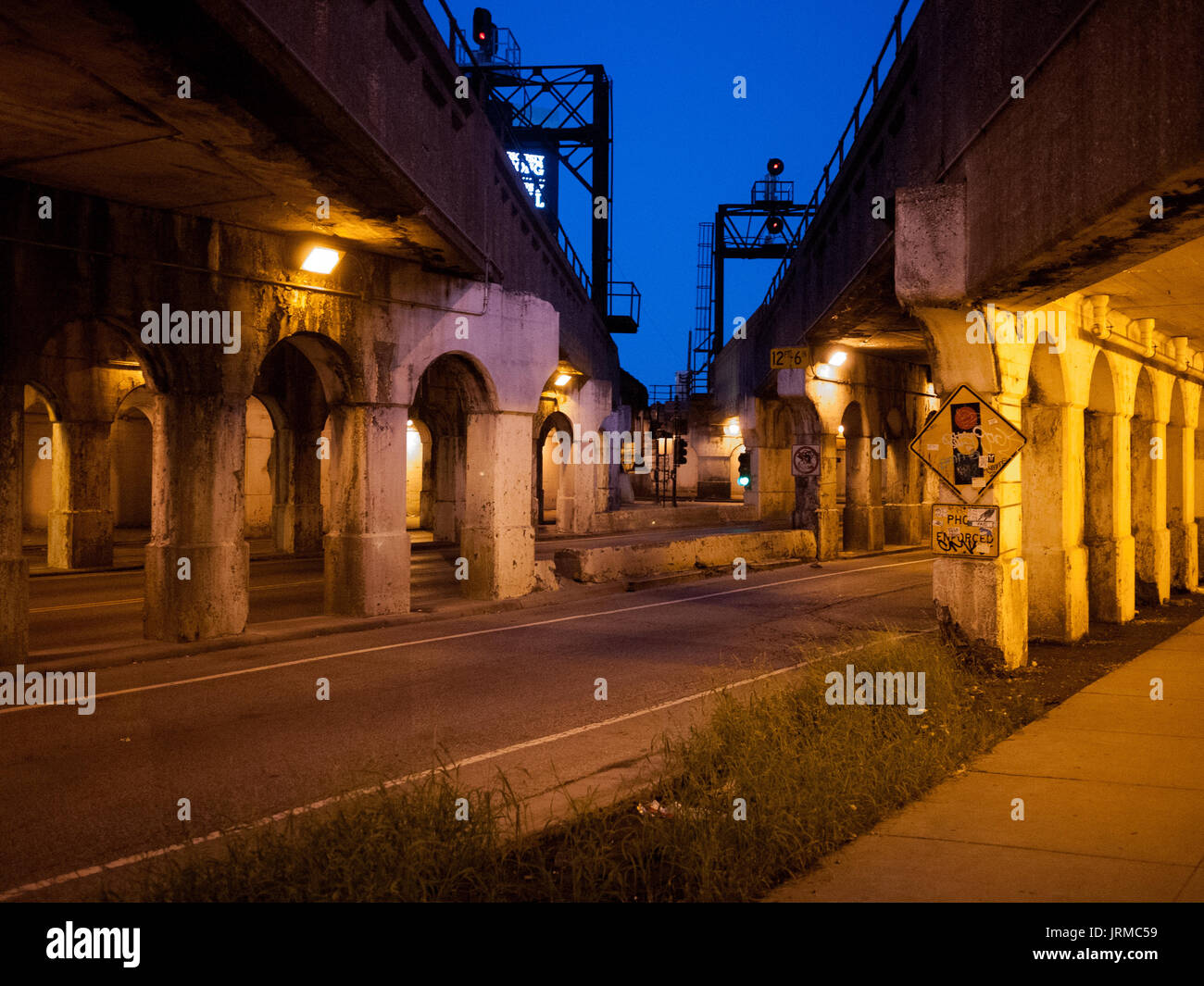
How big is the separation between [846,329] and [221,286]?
45.8 ft

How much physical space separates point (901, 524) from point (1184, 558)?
1297 cm

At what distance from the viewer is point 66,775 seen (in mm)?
7301

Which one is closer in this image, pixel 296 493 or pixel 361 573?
pixel 361 573

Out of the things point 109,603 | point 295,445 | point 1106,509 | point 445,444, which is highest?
point 445,444

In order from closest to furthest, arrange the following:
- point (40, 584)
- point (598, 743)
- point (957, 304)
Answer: point (598, 743)
point (957, 304)
point (40, 584)

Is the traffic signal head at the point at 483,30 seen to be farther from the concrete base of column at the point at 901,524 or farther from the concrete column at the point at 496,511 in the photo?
the concrete column at the point at 496,511

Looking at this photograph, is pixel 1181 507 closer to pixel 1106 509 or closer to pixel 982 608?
pixel 1106 509

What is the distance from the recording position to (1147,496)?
17969mm

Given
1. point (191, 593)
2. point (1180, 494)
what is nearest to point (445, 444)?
point (191, 593)

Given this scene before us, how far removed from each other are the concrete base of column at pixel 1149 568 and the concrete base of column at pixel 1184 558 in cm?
208

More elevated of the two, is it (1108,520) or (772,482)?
(772,482)
